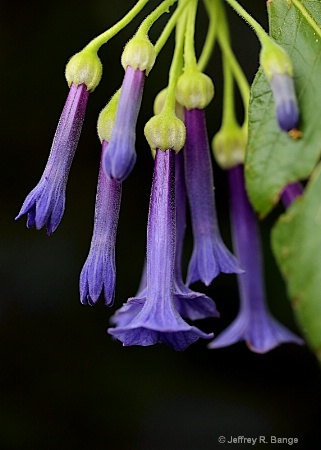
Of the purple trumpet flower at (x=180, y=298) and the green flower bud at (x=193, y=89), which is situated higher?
the green flower bud at (x=193, y=89)

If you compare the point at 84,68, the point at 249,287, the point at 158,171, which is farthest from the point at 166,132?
the point at 249,287

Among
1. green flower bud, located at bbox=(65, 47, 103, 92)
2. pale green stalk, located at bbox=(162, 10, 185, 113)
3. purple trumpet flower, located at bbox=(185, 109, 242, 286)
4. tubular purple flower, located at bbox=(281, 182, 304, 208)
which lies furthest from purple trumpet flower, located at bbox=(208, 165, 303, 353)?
green flower bud, located at bbox=(65, 47, 103, 92)

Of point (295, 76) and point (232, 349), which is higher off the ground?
point (295, 76)

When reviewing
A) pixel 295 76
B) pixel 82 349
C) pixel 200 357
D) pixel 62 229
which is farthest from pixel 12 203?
pixel 295 76

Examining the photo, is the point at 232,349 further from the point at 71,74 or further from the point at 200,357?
the point at 71,74

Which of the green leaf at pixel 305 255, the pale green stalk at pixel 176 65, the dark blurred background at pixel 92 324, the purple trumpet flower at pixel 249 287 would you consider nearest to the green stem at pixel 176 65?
the pale green stalk at pixel 176 65

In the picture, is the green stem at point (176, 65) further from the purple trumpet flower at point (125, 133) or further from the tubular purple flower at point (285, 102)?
the tubular purple flower at point (285, 102)

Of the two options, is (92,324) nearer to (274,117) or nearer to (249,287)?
(249,287)
